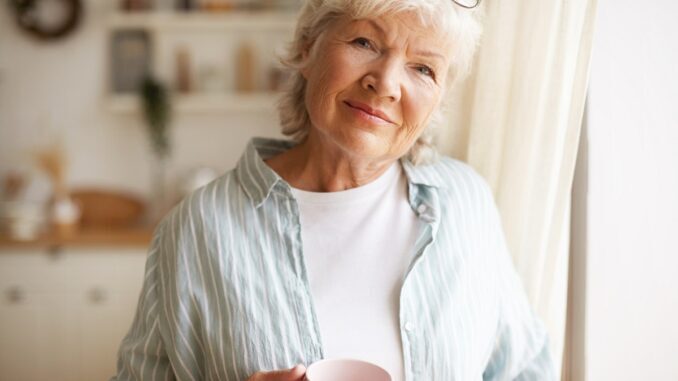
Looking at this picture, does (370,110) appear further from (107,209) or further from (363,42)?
(107,209)

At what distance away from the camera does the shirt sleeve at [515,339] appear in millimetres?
1187

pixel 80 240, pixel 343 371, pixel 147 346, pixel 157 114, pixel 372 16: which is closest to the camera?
pixel 343 371

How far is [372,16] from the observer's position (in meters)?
1.04

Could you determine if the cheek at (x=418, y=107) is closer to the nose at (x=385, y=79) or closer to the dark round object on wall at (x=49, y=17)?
the nose at (x=385, y=79)

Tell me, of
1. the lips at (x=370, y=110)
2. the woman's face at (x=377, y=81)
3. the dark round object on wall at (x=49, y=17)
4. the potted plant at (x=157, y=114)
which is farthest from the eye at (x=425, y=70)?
the dark round object on wall at (x=49, y=17)

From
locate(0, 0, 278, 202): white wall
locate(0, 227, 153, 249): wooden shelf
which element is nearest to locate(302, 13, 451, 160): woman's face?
locate(0, 227, 153, 249): wooden shelf

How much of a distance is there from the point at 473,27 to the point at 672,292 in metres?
0.55

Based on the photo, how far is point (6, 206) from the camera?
3242 mm

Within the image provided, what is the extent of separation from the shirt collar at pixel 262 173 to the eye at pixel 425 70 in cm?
22

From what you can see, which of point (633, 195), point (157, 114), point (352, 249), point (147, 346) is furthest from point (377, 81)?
point (157, 114)

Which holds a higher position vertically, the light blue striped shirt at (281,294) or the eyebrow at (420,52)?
the eyebrow at (420,52)

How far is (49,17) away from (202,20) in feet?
2.74

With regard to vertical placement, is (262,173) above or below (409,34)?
below

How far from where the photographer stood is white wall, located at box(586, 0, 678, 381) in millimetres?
1008
